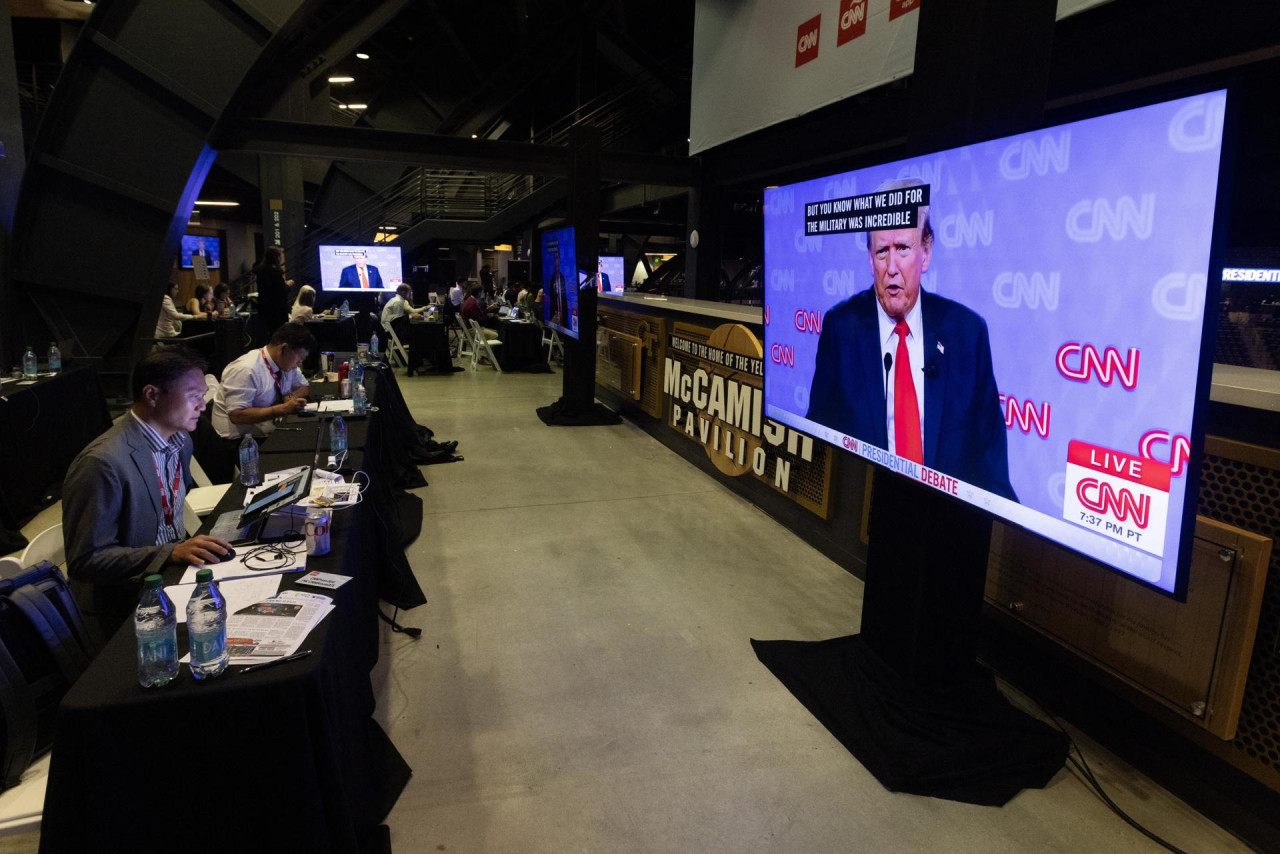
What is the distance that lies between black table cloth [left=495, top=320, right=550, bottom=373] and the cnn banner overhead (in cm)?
443

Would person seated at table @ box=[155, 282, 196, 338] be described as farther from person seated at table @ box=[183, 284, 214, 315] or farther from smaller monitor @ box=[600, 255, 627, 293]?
smaller monitor @ box=[600, 255, 627, 293]

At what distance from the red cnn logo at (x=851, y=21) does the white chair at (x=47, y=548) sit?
584cm

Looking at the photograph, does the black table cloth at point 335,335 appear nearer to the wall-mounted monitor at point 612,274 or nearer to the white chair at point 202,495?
the wall-mounted monitor at point 612,274

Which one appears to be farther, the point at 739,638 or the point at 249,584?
the point at 739,638

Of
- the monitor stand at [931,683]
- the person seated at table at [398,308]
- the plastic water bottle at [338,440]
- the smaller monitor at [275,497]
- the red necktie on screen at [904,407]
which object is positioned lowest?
the monitor stand at [931,683]

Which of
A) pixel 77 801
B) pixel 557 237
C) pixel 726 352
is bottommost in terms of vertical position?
pixel 77 801

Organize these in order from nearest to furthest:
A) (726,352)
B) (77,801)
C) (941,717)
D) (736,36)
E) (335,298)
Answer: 1. (77,801)
2. (941,717)
3. (726,352)
4. (736,36)
5. (335,298)

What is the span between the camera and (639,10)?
1567 cm

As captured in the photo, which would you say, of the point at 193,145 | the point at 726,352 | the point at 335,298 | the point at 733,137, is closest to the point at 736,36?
the point at 733,137

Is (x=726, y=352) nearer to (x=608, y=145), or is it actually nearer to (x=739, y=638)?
(x=739, y=638)

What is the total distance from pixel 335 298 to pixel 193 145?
6054 mm

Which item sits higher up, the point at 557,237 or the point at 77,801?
the point at 557,237

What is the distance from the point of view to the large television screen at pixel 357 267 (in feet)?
43.3

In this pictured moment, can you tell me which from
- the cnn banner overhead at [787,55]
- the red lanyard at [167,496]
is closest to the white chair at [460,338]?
the cnn banner overhead at [787,55]
